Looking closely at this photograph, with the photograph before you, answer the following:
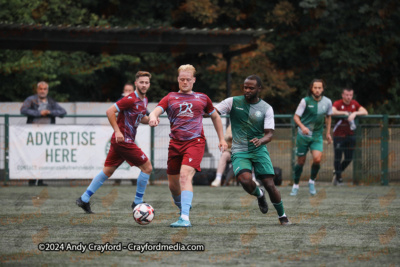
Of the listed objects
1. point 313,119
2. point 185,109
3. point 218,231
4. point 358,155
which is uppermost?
point 185,109

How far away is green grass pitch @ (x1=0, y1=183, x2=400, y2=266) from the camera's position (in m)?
6.07

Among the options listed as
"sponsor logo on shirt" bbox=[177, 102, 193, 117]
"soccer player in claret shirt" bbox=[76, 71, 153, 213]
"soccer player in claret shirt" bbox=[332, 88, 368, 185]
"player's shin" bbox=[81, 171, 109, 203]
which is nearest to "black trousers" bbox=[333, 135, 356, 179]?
"soccer player in claret shirt" bbox=[332, 88, 368, 185]

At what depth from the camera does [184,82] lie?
885cm

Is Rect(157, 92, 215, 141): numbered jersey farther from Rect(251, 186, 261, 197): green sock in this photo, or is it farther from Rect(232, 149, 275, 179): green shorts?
Rect(251, 186, 261, 197): green sock

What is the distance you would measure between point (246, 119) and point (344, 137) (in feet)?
31.1

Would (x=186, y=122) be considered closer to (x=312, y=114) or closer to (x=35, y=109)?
(x=312, y=114)

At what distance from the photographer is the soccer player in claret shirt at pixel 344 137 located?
1781cm

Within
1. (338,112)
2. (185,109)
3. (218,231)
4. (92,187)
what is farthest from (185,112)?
(338,112)

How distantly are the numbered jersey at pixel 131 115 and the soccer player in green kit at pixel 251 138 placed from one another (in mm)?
1804

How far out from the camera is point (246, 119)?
29.1 feet

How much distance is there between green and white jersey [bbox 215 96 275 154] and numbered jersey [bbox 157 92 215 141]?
0.26 meters

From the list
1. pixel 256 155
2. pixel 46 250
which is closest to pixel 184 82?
pixel 256 155

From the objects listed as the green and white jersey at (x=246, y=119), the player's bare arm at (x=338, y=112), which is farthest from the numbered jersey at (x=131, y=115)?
the player's bare arm at (x=338, y=112)

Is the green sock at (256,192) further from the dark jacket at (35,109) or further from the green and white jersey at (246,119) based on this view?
the dark jacket at (35,109)
